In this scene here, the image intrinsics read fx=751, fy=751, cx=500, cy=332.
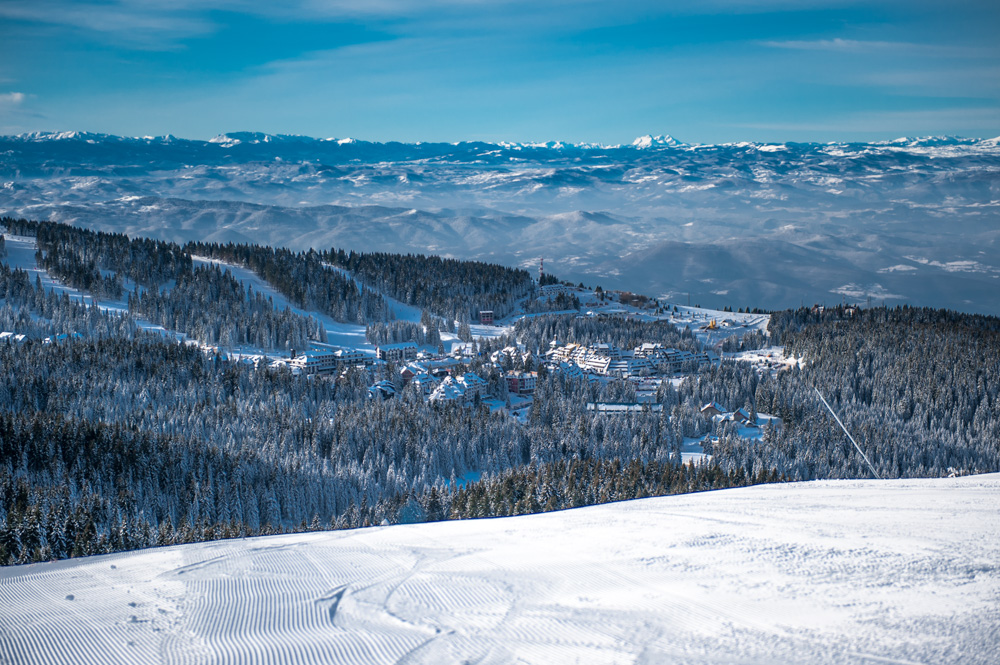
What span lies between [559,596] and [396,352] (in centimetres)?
7207

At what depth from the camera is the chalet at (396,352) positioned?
288ft

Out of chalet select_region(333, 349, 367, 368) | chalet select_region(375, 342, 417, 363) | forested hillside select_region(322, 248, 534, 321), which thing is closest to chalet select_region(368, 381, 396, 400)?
chalet select_region(333, 349, 367, 368)

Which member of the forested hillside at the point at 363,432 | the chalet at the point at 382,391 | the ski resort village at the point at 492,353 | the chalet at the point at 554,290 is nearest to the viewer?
the forested hillside at the point at 363,432

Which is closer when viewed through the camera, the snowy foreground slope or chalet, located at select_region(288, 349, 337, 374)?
the snowy foreground slope

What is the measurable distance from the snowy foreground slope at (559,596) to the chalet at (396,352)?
204 feet

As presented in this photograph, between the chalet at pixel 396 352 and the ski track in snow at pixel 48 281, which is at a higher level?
the ski track in snow at pixel 48 281

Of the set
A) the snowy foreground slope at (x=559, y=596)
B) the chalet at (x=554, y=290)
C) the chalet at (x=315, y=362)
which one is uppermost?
the chalet at (x=554, y=290)

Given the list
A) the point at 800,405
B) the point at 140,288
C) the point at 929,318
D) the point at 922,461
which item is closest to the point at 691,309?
the point at 929,318

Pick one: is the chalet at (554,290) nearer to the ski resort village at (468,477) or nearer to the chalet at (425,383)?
the ski resort village at (468,477)

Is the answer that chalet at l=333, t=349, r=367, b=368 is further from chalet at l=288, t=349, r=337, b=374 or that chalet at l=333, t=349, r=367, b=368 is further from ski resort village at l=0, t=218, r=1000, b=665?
chalet at l=288, t=349, r=337, b=374

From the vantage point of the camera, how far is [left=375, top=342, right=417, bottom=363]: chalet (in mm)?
87750

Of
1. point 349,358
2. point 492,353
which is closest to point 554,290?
point 492,353

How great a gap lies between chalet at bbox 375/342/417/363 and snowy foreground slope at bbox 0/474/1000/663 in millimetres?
62176

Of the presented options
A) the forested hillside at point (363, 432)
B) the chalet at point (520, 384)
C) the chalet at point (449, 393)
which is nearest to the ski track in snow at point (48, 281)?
the forested hillside at point (363, 432)
